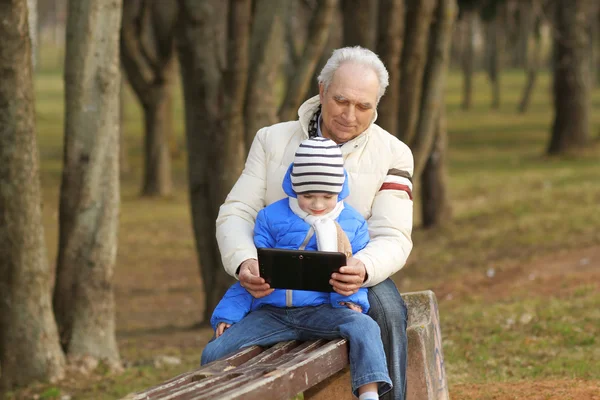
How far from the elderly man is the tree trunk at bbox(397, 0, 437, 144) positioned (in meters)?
6.41

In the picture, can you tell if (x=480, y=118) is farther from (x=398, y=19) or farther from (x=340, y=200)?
(x=340, y=200)

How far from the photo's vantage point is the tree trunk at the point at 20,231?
7.34 m

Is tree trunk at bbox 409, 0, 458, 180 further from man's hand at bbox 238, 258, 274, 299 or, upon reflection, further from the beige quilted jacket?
man's hand at bbox 238, 258, 274, 299

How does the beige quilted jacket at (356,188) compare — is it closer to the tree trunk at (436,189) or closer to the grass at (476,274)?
the grass at (476,274)

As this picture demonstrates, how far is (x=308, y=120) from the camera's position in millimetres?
4988

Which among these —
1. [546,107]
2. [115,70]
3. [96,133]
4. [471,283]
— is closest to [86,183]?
[96,133]

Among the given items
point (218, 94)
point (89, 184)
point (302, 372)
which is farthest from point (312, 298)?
point (218, 94)

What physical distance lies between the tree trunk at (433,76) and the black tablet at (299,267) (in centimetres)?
699

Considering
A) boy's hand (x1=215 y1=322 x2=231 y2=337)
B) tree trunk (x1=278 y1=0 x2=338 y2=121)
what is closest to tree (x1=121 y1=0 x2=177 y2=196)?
tree trunk (x1=278 y1=0 x2=338 y2=121)

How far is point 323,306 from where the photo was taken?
4.60 m

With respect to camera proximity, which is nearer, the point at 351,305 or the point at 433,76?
the point at 351,305

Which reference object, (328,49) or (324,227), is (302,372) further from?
(328,49)

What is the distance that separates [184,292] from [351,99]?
949 centimetres

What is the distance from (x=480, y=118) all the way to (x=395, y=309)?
111 ft
